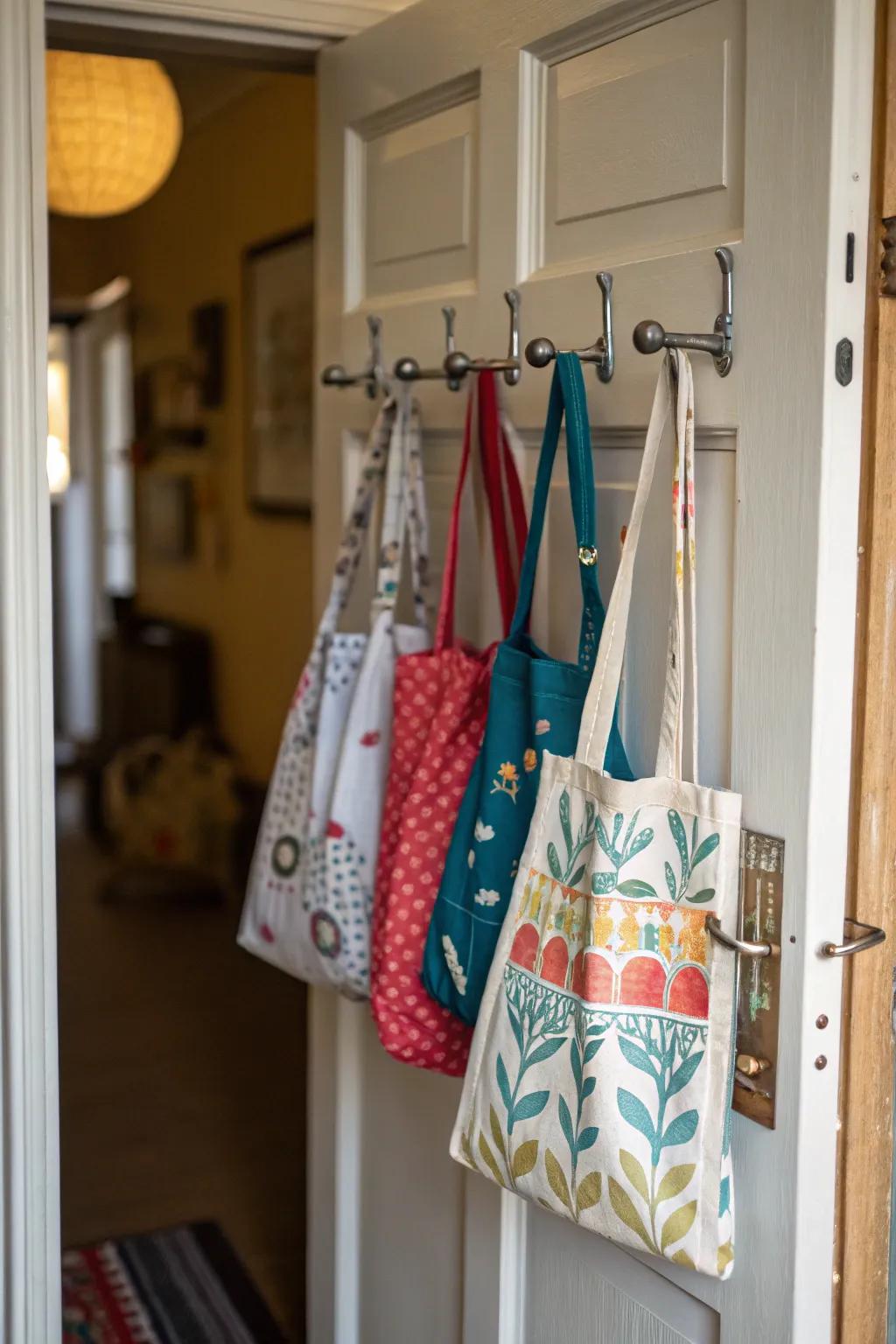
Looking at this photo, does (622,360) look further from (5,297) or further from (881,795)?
(5,297)

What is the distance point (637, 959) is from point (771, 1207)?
8.9 inches

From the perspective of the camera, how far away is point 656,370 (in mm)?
1270

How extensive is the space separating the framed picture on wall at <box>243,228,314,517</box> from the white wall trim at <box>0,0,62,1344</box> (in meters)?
2.55

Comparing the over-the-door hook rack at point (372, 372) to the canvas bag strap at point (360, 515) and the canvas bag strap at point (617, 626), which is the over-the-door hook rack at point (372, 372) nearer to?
the canvas bag strap at point (360, 515)

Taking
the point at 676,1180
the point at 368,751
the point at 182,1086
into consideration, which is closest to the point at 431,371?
the point at 368,751

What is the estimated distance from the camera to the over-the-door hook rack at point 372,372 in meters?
1.70

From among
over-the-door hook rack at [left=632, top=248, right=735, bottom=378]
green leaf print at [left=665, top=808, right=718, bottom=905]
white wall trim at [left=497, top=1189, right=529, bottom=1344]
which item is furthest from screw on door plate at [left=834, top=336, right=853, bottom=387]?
white wall trim at [left=497, top=1189, right=529, bottom=1344]

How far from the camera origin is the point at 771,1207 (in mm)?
1165

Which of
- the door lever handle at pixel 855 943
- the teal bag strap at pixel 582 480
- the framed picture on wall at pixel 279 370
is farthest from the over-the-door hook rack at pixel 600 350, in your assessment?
the framed picture on wall at pixel 279 370

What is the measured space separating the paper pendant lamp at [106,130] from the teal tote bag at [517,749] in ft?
6.47

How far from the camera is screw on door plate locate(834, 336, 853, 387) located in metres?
1.09

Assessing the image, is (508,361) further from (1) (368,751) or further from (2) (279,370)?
(2) (279,370)

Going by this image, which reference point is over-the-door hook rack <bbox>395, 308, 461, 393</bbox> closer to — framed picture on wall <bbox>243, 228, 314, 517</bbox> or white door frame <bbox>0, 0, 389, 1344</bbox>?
white door frame <bbox>0, 0, 389, 1344</bbox>

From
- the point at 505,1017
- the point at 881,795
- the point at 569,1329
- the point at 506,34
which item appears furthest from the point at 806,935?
the point at 506,34
